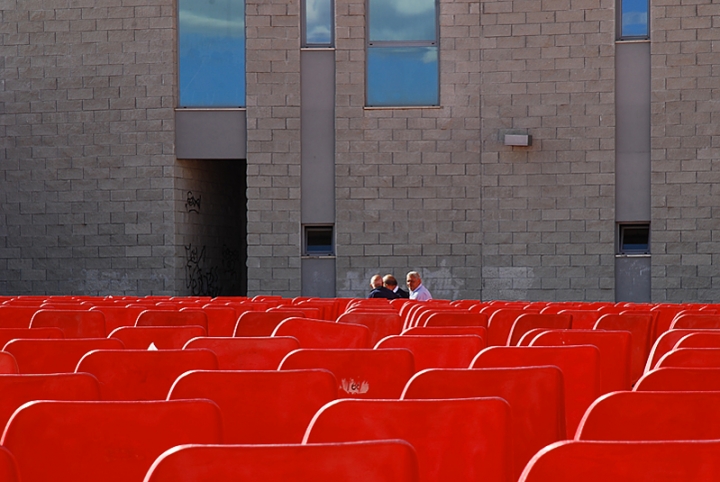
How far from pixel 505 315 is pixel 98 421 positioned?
195 inches

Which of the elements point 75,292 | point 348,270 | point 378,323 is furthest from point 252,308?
point 75,292

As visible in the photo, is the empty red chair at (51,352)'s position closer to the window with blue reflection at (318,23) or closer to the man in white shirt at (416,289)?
the man in white shirt at (416,289)

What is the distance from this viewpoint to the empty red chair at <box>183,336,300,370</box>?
457 centimetres

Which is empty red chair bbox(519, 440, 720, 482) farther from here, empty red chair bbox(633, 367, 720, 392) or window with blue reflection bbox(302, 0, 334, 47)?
window with blue reflection bbox(302, 0, 334, 47)

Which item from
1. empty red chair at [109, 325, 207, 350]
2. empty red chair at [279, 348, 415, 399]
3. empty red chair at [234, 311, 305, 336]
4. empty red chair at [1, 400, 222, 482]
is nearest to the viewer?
empty red chair at [1, 400, 222, 482]

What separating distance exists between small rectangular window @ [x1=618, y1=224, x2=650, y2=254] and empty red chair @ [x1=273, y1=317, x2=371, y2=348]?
15580 millimetres

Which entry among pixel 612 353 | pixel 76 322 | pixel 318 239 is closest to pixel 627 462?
pixel 612 353

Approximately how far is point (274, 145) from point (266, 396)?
58.7 feet

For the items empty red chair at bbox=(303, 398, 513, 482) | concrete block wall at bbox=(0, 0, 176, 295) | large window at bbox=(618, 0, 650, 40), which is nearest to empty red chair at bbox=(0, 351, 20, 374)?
empty red chair at bbox=(303, 398, 513, 482)

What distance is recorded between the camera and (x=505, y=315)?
720 cm

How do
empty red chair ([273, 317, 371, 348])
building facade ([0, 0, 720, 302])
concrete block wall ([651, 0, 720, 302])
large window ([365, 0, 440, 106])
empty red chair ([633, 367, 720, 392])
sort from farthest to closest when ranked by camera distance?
large window ([365, 0, 440, 106]) → building facade ([0, 0, 720, 302]) → concrete block wall ([651, 0, 720, 302]) → empty red chair ([273, 317, 371, 348]) → empty red chair ([633, 367, 720, 392])

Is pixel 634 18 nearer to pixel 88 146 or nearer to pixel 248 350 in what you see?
pixel 88 146

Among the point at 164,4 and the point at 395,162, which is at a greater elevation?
the point at 164,4

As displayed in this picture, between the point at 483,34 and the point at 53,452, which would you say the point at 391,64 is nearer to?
the point at 483,34
